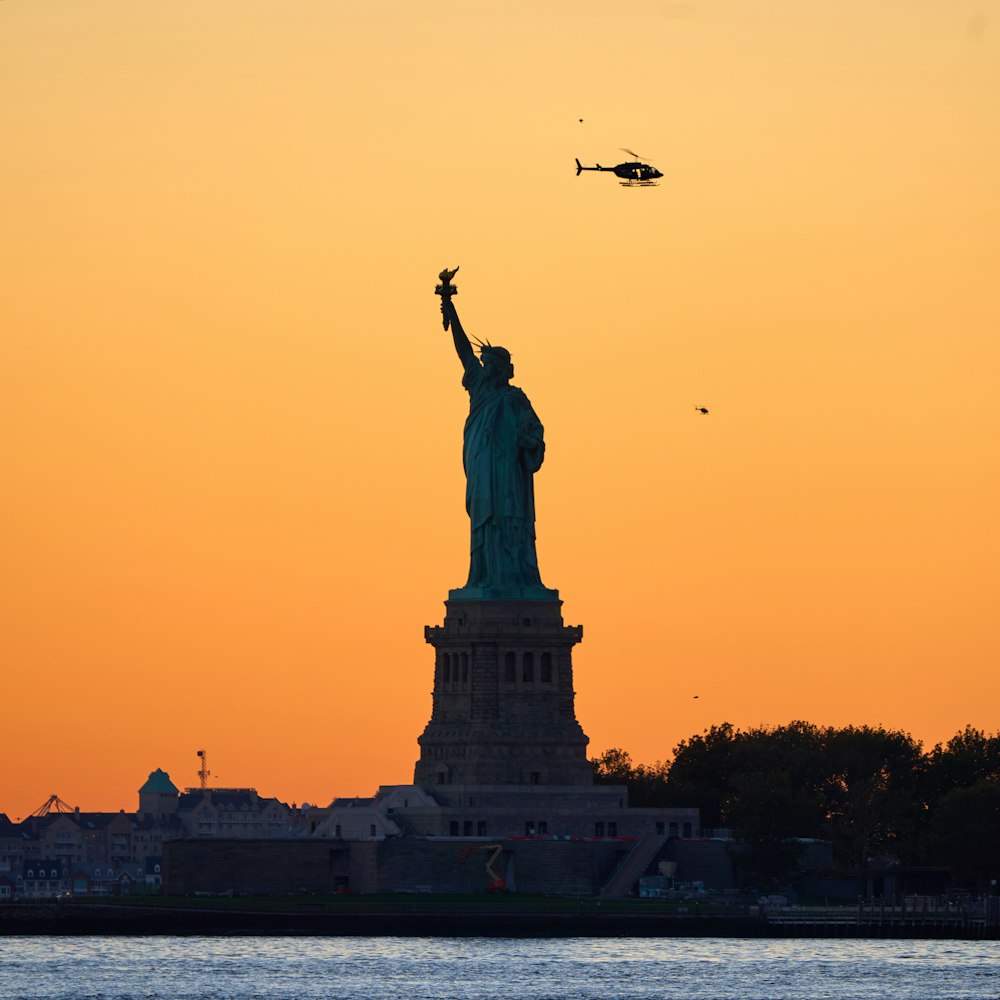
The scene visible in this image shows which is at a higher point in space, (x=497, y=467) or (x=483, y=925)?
(x=497, y=467)

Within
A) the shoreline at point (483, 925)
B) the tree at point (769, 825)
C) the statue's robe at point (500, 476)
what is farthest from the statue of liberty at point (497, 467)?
the shoreline at point (483, 925)

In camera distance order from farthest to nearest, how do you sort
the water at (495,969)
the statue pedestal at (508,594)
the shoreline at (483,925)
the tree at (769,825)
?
the statue pedestal at (508,594) → the tree at (769,825) → the shoreline at (483,925) → the water at (495,969)

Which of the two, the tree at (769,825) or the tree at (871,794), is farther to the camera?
the tree at (871,794)

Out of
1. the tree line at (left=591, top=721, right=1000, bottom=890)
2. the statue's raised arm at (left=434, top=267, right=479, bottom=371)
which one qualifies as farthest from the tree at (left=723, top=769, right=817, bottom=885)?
the statue's raised arm at (left=434, top=267, right=479, bottom=371)

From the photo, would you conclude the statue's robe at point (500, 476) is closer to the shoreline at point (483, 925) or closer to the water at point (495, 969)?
the shoreline at point (483, 925)

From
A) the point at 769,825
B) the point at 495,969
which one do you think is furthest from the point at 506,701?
the point at 495,969

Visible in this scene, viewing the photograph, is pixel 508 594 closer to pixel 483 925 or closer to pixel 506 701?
pixel 506 701

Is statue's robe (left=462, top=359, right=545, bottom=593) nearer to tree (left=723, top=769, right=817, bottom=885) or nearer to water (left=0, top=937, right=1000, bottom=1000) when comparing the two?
tree (left=723, top=769, right=817, bottom=885)
